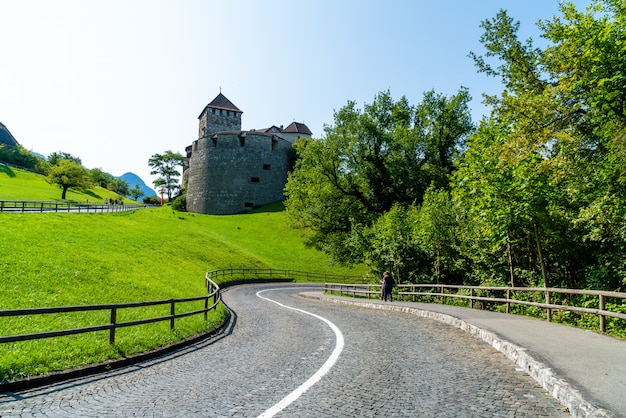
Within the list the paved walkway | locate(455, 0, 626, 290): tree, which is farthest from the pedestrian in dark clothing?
the paved walkway

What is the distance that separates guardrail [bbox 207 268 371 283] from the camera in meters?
37.1

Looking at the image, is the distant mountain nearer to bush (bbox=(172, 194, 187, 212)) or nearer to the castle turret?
the castle turret

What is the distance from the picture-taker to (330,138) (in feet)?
121

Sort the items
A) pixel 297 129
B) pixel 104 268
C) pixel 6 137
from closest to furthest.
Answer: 1. pixel 104 268
2. pixel 297 129
3. pixel 6 137

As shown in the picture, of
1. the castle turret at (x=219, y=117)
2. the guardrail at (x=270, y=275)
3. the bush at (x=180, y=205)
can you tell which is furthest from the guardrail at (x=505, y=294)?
the castle turret at (x=219, y=117)

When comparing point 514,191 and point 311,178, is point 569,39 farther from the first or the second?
point 311,178

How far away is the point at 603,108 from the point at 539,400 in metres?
11.5

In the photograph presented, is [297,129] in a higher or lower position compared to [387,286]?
higher

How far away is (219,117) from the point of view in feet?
331

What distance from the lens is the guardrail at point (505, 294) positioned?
904 cm

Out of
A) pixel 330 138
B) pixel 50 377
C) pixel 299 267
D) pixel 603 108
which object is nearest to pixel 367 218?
pixel 330 138

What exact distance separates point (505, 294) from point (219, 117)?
302 feet

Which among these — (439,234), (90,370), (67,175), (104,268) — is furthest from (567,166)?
(67,175)

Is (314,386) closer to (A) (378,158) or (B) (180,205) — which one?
(A) (378,158)
